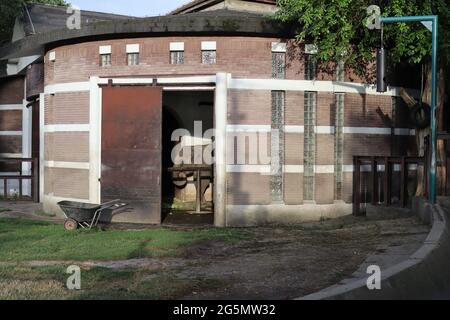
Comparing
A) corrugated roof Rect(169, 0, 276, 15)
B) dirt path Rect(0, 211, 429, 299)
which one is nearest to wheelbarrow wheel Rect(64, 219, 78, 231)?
dirt path Rect(0, 211, 429, 299)

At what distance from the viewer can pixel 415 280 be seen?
23.8 ft

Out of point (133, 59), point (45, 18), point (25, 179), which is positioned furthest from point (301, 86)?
point (45, 18)

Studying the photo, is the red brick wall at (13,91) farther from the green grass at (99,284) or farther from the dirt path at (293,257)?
the green grass at (99,284)

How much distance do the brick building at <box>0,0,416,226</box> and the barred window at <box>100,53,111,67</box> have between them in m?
0.03

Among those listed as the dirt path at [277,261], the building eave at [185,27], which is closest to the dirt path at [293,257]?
the dirt path at [277,261]

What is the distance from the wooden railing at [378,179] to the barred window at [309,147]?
3.82ft

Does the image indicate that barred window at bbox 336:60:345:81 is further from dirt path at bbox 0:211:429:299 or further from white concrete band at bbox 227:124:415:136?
dirt path at bbox 0:211:429:299

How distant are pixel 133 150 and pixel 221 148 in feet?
7.88

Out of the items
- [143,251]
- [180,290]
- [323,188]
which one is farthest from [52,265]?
[323,188]

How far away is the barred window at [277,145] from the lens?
15008mm

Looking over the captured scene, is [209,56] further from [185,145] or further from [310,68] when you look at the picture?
[185,145]
